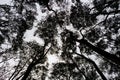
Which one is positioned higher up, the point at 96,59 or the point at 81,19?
the point at 81,19

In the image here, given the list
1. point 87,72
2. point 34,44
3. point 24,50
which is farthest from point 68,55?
point 24,50

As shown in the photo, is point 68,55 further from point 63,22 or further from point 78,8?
point 78,8

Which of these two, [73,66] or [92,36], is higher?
[92,36]

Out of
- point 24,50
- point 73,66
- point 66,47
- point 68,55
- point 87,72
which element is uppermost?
point 24,50

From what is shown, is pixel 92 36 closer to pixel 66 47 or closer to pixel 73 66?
pixel 66 47

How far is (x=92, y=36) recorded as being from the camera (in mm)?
13156

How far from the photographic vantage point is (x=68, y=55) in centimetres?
1527

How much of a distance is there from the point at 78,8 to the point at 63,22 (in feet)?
7.99

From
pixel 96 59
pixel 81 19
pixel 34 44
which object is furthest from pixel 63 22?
pixel 96 59

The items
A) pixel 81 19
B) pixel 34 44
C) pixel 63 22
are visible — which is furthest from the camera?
pixel 34 44

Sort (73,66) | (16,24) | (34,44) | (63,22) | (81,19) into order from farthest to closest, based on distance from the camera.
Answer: (73,66), (34,44), (63,22), (81,19), (16,24)

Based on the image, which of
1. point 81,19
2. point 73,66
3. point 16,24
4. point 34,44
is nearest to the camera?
point 16,24

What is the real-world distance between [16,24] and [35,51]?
411 centimetres

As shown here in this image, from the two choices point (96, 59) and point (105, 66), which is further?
point (105, 66)
